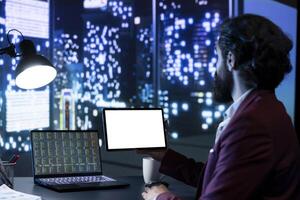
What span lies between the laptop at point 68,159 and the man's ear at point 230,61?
2.82 ft

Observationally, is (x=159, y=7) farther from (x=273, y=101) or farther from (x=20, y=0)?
(x=273, y=101)

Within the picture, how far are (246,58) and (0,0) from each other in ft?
8.29

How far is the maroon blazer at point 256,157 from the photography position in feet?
3.70

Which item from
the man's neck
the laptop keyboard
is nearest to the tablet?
the laptop keyboard

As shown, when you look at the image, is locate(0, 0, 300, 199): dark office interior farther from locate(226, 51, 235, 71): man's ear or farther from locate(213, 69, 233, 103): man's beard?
locate(226, 51, 235, 71): man's ear

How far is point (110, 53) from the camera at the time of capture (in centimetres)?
382

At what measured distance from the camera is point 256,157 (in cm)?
112

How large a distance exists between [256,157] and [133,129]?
0.97m

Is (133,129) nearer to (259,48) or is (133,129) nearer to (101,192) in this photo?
(101,192)

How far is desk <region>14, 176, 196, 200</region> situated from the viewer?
175 cm

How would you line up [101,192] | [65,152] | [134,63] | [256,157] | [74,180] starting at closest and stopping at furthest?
[256,157], [101,192], [74,180], [65,152], [134,63]

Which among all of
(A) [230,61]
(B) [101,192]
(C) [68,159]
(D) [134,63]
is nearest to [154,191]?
(B) [101,192]

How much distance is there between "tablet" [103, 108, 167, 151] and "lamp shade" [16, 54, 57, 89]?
12.7 inches

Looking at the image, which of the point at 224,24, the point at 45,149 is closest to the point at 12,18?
the point at 45,149
